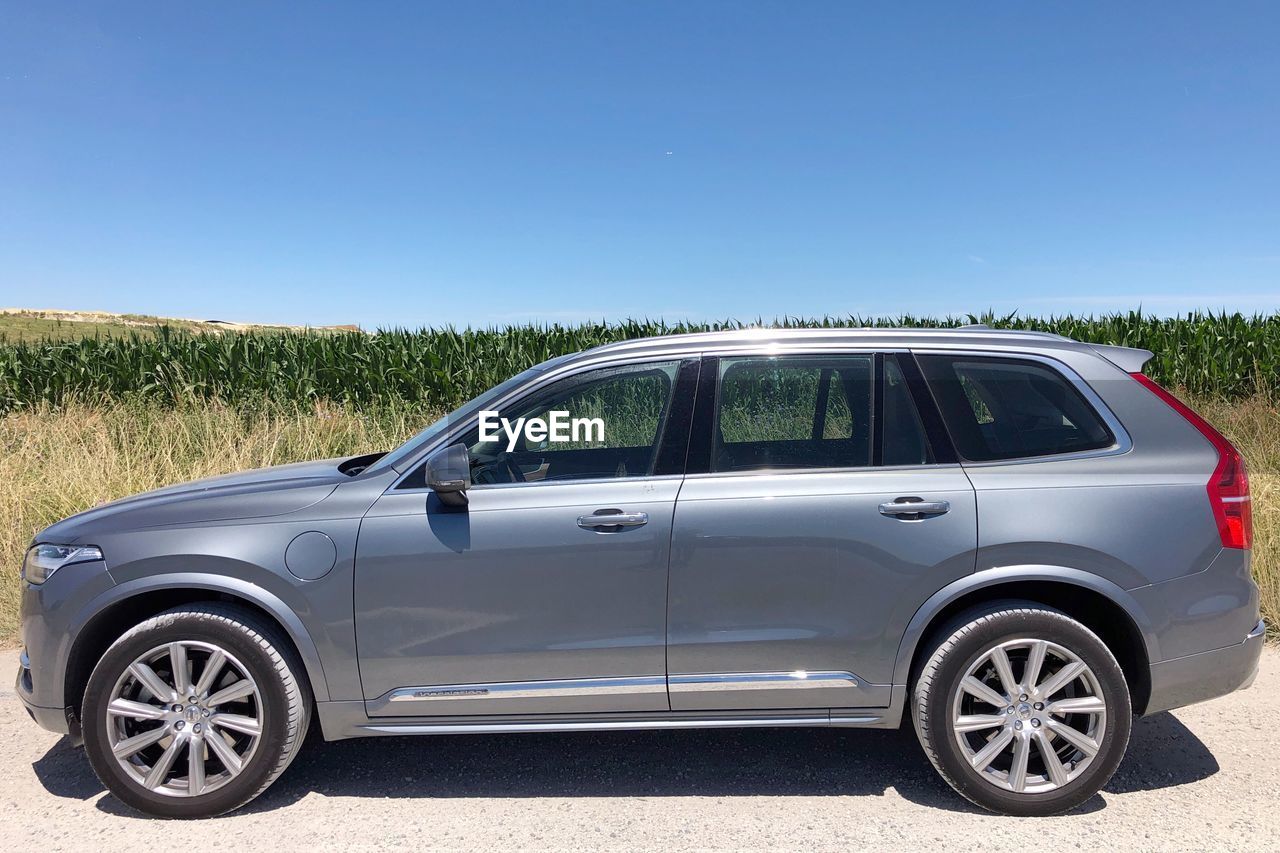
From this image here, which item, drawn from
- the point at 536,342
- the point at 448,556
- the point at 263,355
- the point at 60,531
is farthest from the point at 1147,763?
the point at 263,355

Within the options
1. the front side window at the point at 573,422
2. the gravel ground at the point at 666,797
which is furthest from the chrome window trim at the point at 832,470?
the gravel ground at the point at 666,797

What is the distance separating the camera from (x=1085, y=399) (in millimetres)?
3590

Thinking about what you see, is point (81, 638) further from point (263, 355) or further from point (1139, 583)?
point (263, 355)

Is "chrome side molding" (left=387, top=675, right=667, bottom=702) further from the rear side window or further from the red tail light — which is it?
the red tail light

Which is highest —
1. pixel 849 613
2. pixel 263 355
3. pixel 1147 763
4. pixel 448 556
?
pixel 263 355

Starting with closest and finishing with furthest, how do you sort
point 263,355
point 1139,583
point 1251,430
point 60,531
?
point 1139,583 < point 60,531 < point 1251,430 < point 263,355

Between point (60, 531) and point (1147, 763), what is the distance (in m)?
4.68

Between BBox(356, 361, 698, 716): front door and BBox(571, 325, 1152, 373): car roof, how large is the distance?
662mm

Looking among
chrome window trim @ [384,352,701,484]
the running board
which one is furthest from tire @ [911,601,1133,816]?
chrome window trim @ [384,352,701,484]

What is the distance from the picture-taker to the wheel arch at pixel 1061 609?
3.33m

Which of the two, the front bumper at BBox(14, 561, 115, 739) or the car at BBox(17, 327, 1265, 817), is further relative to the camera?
the front bumper at BBox(14, 561, 115, 739)

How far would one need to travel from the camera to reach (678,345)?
12.2ft

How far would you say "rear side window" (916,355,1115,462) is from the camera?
3.53 meters

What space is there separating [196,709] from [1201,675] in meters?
3.90
